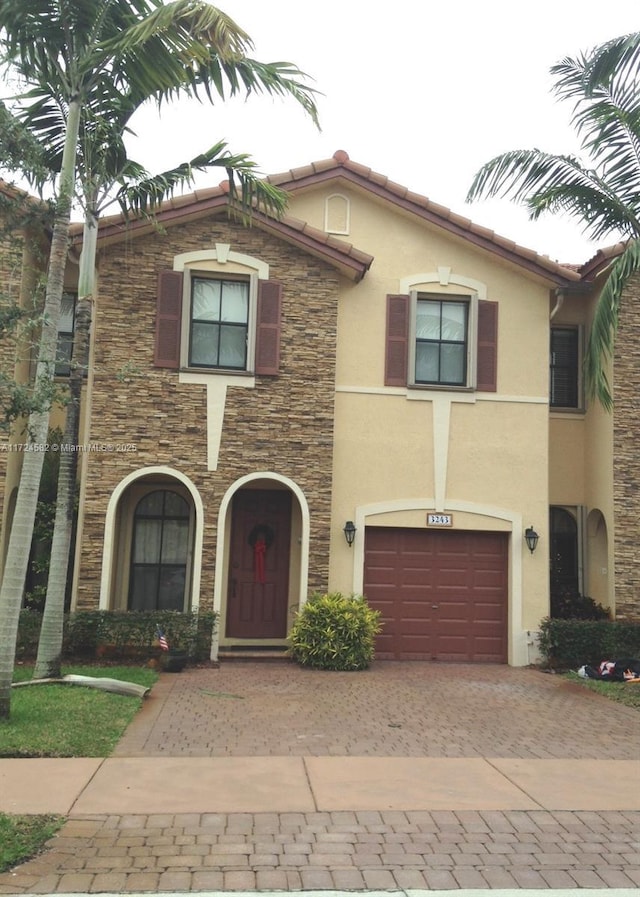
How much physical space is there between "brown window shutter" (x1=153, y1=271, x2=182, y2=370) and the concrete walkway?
5357 mm

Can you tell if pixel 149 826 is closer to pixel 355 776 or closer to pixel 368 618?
pixel 355 776

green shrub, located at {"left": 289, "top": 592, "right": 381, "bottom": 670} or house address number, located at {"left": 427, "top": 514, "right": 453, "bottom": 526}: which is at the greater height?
house address number, located at {"left": 427, "top": 514, "right": 453, "bottom": 526}

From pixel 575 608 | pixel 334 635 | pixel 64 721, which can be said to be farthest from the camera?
pixel 575 608

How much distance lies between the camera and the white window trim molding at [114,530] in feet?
41.4

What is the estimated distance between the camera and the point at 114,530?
13242 mm

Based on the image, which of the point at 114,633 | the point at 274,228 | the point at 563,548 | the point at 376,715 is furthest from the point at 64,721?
the point at 563,548

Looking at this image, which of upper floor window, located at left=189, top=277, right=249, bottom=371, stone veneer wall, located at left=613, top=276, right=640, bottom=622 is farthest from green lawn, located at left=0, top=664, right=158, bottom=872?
stone veneer wall, located at left=613, top=276, right=640, bottom=622

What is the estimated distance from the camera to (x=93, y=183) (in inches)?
411

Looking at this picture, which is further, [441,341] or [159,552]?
[441,341]

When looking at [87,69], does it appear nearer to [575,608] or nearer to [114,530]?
[114,530]

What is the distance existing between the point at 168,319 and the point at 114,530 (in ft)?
11.6

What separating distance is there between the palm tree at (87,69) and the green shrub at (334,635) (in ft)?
17.3

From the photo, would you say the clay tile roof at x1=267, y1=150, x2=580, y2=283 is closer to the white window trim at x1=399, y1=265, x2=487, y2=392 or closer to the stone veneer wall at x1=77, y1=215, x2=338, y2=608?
the white window trim at x1=399, y1=265, x2=487, y2=392

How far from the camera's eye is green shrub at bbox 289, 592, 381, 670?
12.5 metres
